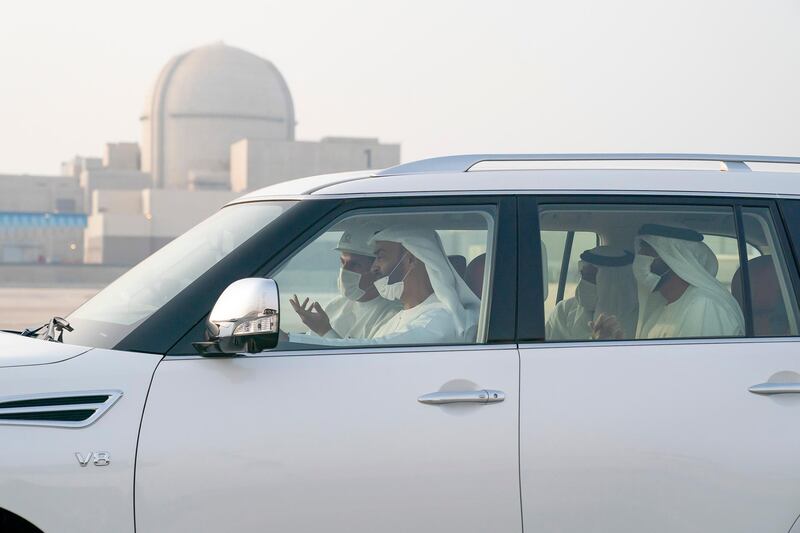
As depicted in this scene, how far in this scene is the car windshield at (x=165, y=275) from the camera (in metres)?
3.56

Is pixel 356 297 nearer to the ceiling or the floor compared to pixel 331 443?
nearer to the ceiling

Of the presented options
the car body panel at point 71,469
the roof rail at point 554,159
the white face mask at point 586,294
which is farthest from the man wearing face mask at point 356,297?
the car body panel at point 71,469

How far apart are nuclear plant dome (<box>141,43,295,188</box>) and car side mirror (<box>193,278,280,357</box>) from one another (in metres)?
80.9

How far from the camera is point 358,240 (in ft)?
12.6

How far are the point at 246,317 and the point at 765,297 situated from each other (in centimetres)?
176

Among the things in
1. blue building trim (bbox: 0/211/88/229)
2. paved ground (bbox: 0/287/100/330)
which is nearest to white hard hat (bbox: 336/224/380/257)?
paved ground (bbox: 0/287/100/330)

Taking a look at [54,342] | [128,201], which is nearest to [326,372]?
[54,342]

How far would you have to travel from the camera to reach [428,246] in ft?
12.7

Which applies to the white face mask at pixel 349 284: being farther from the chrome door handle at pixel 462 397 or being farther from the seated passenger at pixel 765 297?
the seated passenger at pixel 765 297

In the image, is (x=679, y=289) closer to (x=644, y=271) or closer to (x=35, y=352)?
(x=644, y=271)

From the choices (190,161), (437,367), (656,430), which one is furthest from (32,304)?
(190,161)

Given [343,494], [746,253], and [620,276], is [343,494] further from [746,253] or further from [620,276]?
[746,253]

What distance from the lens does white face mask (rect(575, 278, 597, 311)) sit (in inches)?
151

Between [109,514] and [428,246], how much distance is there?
1.37 meters
